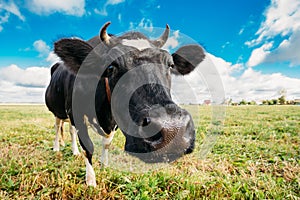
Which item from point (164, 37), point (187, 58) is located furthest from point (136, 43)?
point (187, 58)

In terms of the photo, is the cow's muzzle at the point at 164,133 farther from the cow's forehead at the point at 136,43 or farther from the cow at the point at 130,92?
the cow's forehead at the point at 136,43

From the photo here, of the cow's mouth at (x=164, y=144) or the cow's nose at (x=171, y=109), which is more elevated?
the cow's nose at (x=171, y=109)

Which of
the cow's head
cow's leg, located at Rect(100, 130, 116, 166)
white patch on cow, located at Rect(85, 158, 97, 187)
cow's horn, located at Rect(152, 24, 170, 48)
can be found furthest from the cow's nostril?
cow's leg, located at Rect(100, 130, 116, 166)

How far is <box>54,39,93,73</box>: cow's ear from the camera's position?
282cm

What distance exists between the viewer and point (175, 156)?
2004 mm

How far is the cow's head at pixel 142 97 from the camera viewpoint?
176cm

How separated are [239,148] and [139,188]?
3068mm

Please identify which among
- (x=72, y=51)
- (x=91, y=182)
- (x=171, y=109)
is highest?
(x=72, y=51)

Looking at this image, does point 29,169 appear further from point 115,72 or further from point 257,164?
point 257,164

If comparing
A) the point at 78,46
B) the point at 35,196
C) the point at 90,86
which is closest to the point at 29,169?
the point at 35,196

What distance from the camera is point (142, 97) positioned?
207cm

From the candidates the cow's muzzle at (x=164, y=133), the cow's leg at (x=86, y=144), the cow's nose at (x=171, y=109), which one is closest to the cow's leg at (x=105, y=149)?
the cow's leg at (x=86, y=144)

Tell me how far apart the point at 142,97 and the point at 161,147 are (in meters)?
0.56

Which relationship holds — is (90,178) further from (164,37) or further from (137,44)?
(164,37)
